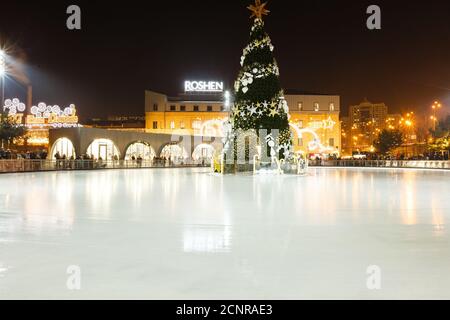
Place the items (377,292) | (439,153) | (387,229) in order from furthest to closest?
(439,153), (387,229), (377,292)

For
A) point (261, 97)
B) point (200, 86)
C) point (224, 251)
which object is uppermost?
point (200, 86)

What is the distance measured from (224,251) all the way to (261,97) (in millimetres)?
26941

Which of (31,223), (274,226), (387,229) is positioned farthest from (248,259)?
(31,223)

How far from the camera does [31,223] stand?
9383mm

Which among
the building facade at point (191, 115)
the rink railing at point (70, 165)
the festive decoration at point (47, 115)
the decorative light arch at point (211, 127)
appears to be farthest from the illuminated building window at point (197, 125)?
the rink railing at point (70, 165)

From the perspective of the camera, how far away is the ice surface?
4.88m

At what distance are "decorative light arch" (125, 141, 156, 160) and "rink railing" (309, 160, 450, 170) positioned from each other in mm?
20297

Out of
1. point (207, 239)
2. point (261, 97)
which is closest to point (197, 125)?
point (261, 97)

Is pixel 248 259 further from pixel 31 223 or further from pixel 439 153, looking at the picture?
pixel 439 153

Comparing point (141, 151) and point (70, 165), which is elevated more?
point (141, 151)

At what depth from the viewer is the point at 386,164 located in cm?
5681

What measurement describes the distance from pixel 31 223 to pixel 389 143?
85807 mm

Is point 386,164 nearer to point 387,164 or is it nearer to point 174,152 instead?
point 387,164
